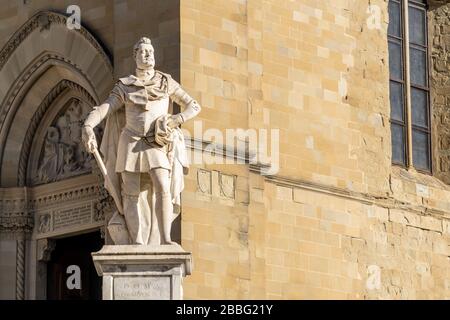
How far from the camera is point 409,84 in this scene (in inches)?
1088

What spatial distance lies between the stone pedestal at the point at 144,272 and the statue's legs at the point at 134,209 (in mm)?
349

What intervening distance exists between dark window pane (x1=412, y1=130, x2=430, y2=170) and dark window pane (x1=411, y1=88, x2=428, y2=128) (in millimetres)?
163

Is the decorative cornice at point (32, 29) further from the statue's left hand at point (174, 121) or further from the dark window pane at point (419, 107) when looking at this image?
the dark window pane at point (419, 107)

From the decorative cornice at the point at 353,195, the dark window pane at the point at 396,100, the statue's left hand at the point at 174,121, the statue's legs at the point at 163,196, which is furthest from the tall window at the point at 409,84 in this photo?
the statue's legs at the point at 163,196

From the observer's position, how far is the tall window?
2739 centimetres

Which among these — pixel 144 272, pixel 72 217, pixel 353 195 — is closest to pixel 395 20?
pixel 353 195

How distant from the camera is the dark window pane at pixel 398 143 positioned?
27250 mm

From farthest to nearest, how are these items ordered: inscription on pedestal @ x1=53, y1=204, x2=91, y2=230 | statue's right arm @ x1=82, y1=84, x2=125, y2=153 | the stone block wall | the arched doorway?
1. the arched doorway
2. inscription on pedestal @ x1=53, y1=204, x2=91, y2=230
3. the stone block wall
4. statue's right arm @ x1=82, y1=84, x2=125, y2=153

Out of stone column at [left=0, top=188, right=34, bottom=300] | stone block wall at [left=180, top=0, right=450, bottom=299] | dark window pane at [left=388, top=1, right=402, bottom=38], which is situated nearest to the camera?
stone block wall at [left=180, top=0, right=450, bottom=299]

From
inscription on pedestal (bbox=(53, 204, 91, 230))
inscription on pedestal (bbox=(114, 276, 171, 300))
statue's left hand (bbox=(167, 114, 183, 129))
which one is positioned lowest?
inscription on pedestal (bbox=(114, 276, 171, 300))

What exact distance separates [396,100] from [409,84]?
377mm

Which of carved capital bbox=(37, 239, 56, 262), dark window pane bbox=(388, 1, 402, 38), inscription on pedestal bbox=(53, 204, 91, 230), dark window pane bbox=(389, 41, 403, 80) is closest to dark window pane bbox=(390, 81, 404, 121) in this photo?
dark window pane bbox=(389, 41, 403, 80)

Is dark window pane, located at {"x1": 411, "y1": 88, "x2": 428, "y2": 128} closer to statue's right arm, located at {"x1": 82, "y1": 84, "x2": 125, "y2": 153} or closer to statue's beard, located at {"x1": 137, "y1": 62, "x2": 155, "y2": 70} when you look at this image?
Result: statue's beard, located at {"x1": 137, "y1": 62, "x2": 155, "y2": 70}

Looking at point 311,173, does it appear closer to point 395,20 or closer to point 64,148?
point 64,148
